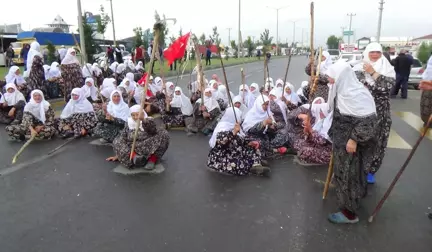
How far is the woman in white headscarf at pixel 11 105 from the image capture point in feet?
25.9

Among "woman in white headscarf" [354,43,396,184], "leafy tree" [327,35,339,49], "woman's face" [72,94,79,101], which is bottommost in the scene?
"woman's face" [72,94,79,101]

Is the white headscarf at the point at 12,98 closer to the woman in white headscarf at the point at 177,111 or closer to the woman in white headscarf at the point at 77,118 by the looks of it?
the woman in white headscarf at the point at 77,118

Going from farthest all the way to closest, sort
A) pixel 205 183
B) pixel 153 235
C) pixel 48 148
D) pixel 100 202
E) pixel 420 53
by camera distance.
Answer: pixel 420 53 < pixel 48 148 < pixel 205 183 < pixel 100 202 < pixel 153 235

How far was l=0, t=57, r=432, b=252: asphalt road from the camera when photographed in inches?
131

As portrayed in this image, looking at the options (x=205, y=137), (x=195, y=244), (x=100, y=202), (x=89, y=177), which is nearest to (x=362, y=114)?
(x=195, y=244)

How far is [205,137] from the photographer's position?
734cm

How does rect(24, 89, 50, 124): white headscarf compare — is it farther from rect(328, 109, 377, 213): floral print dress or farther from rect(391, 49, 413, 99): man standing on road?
rect(391, 49, 413, 99): man standing on road

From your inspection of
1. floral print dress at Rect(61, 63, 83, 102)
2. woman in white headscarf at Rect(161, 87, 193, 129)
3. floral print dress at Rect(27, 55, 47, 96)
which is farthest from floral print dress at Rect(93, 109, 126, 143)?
floral print dress at Rect(27, 55, 47, 96)

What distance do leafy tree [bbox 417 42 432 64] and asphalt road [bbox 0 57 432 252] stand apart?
21.2 metres

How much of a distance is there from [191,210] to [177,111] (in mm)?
4489

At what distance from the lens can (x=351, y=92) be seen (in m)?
3.29

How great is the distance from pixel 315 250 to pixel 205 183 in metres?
1.91

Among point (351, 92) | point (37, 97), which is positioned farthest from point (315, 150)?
point (37, 97)

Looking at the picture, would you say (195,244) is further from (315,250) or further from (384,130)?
(384,130)
